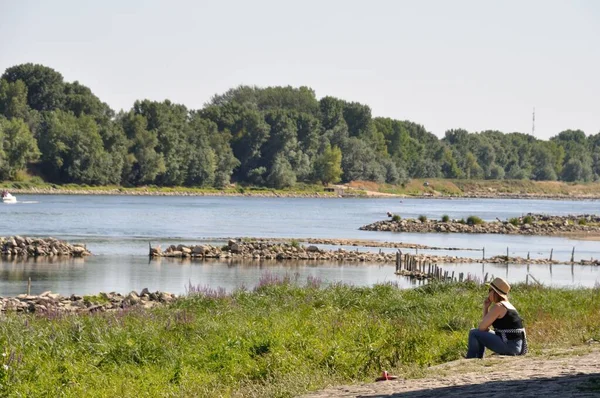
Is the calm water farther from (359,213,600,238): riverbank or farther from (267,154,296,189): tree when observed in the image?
(267,154,296,189): tree

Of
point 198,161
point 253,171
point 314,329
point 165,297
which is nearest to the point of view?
point 314,329

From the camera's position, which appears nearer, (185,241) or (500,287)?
(500,287)

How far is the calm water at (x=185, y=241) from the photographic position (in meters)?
45.4

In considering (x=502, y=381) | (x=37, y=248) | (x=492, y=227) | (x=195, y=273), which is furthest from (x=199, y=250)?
(x=492, y=227)

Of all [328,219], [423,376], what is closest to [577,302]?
[423,376]

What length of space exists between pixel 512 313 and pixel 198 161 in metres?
168

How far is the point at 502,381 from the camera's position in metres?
15.3

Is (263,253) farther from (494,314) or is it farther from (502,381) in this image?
(502,381)

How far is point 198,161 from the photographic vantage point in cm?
18462

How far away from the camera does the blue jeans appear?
1806cm

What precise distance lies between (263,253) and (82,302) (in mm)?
29416

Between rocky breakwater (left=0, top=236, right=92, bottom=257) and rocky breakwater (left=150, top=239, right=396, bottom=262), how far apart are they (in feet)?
13.5

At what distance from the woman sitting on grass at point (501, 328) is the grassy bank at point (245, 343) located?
2.65ft

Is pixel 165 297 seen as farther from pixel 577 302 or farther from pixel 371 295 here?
pixel 577 302
